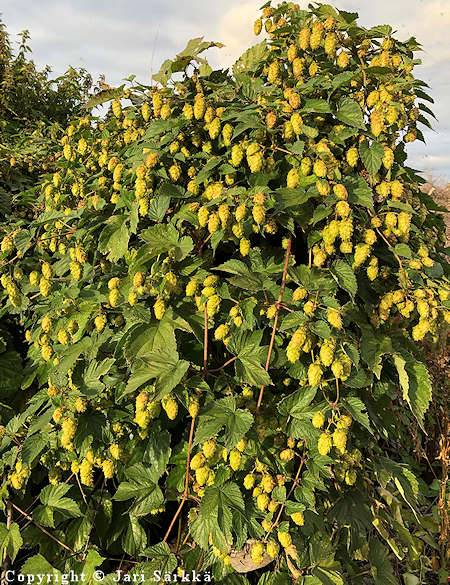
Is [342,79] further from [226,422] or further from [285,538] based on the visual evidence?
[285,538]

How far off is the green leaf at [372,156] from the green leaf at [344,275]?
0.29 m

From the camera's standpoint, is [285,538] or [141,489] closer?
[285,538]

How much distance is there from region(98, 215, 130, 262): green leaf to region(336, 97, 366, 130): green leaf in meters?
0.79

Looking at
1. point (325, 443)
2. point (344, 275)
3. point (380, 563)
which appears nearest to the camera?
point (325, 443)

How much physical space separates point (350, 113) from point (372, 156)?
16cm

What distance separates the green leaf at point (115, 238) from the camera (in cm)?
154

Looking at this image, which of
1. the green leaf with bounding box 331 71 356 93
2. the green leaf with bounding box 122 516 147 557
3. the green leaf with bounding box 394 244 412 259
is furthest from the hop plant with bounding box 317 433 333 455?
the green leaf with bounding box 331 71 356 93

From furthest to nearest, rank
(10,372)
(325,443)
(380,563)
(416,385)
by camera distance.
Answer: (10,372)
(380,563)
(416,385)
(325,443)

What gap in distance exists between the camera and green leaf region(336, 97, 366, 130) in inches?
56.2

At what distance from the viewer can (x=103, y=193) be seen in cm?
178

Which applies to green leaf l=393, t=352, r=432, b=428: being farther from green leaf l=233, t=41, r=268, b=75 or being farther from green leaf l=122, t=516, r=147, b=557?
green leaf l=233, t=41, r=268, b=75

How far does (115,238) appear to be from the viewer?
1566 millimetres

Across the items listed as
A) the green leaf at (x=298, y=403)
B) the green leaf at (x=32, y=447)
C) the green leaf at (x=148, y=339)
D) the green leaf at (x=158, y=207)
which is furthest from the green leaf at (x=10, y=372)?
the green leaf at (x=298, y=403)

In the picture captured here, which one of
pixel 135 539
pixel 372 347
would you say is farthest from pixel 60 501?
pixel 372 347
